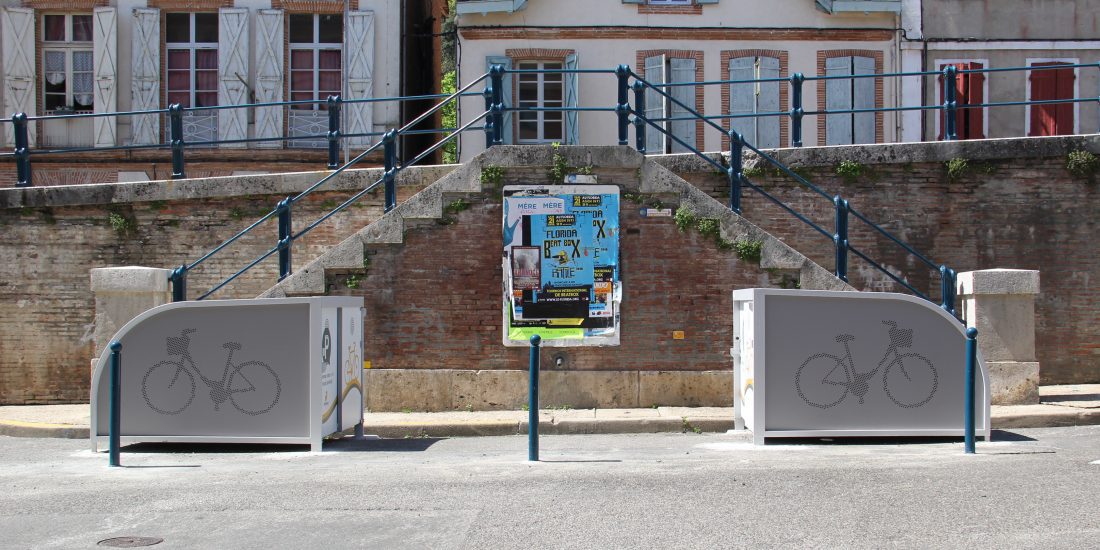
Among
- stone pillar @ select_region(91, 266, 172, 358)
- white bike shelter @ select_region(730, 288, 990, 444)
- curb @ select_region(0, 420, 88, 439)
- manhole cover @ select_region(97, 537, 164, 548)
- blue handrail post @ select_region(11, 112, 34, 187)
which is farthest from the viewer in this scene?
blue handrail post @ select_region(11, 112, 34, 187)

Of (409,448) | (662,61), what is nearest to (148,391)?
(409,448)

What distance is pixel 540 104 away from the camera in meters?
20.7

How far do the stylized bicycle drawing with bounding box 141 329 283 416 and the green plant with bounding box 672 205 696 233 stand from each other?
5.07 metres

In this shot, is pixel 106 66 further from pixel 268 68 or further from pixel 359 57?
pixel 359 57

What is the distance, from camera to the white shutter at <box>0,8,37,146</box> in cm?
2048

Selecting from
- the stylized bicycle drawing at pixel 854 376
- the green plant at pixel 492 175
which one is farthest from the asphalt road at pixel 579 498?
the green plant at pixel 492 175

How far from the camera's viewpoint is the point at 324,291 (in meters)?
12.4

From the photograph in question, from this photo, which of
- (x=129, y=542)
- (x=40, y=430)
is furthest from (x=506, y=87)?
(x=129, y=542)

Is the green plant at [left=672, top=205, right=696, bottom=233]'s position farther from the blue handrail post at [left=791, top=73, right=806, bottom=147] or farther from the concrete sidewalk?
the blue handrail post at [left=791, top=73, right=806, bottom=147]

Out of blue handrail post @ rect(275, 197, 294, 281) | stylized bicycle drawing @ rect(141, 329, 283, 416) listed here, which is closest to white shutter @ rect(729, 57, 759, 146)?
blue handrail post @ rect(275, 197, 294, 281)

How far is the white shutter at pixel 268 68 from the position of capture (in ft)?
67.6

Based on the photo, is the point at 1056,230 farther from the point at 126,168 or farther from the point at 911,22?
the point at 126,168

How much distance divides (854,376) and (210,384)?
571cm

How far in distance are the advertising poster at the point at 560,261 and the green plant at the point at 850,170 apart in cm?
317
